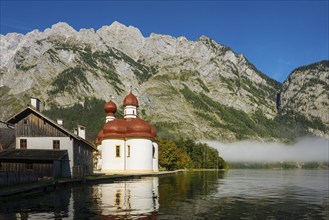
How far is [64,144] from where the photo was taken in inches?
2346

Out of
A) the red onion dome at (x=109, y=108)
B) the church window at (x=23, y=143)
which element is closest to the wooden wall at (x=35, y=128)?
the church window at (x=23, y=143)

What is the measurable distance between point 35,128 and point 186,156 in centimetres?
9141

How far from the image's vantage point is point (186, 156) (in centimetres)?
14612

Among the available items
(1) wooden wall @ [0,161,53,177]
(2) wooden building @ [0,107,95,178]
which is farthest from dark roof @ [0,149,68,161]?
(1) wooden wall @ [0,161,53,177]

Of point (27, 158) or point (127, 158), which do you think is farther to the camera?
point (127, 158)

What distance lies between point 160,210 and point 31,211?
8156 mm

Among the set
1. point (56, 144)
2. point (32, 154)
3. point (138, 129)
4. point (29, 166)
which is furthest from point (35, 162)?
point (138, 129)

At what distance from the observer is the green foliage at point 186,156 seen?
120625 mm

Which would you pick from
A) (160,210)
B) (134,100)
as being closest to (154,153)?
(134,100)

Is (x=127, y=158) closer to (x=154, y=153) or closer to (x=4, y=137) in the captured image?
(x=154, y=153)

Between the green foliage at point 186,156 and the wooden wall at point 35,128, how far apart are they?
62.2 metres

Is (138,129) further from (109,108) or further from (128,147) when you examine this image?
(109,108)

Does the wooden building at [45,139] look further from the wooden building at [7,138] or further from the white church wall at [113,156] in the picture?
the white church wall at [113,156]

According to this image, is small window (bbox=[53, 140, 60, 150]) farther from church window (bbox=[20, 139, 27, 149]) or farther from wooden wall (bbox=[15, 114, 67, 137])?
church window (bbox=[20, 139, 27, 149])
